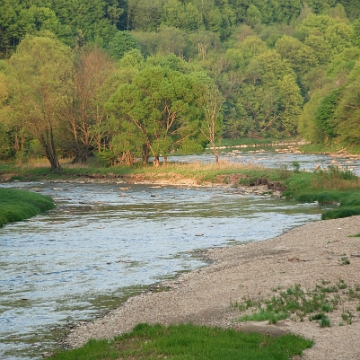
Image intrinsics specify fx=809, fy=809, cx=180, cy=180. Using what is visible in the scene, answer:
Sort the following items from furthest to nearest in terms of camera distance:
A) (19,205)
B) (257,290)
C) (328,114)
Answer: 1. (328,114)
2. (19,205)
3. (257,290)

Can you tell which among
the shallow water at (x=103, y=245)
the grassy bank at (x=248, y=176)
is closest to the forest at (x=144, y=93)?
the grassy bank at (x=248, y=176)

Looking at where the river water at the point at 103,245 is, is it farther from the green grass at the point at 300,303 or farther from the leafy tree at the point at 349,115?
the leafy tree at the point at 349,115

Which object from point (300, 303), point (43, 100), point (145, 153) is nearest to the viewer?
point (300, 303)

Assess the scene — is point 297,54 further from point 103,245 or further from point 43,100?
point 103,245

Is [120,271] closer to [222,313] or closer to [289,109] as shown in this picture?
[222,313]

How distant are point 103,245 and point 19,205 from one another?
47.8 feet

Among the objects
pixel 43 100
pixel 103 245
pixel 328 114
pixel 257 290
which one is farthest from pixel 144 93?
pixel 257 290

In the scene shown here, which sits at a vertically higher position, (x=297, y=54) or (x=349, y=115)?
(x=297, y=54)

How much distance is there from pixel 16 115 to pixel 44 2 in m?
103

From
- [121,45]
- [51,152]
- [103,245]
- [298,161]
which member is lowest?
[103,245]

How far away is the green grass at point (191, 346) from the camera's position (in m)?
15.2

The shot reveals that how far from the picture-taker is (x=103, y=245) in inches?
1303

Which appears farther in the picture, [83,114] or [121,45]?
[121,45]

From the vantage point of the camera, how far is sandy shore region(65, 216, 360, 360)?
1650 centimetres
